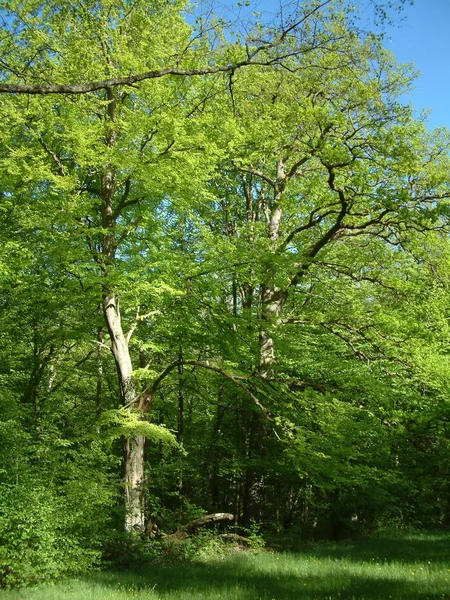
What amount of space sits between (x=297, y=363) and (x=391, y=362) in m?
2.64

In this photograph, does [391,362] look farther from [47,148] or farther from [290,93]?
[47,148]

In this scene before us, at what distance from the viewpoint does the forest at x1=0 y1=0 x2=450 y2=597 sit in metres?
9.53

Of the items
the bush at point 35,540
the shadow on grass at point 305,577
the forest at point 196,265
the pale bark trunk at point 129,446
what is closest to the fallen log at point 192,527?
the forest at point 196,265

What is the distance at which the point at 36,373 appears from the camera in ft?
55.6

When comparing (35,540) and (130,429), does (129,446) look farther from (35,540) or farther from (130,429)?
(35,540)

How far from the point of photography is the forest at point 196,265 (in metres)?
9.53

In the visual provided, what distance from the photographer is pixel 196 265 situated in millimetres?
10719

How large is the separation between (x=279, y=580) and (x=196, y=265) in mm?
6138

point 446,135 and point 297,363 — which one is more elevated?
point 446,135

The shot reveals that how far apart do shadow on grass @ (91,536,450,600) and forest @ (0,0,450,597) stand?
1521 mm

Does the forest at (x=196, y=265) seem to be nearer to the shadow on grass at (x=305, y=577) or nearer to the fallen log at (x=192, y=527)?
the fallen log at (x=192, y=527)

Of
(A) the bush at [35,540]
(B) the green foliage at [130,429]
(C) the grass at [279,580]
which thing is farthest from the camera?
(B) the green foliage at [130,429]

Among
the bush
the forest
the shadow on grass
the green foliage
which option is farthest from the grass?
the green foliage

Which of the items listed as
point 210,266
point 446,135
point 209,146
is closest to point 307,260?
point 210,266
